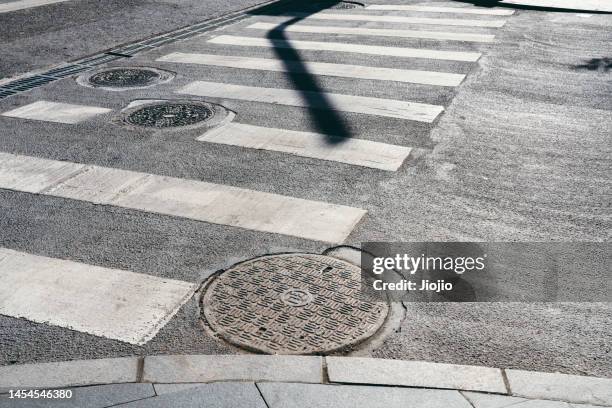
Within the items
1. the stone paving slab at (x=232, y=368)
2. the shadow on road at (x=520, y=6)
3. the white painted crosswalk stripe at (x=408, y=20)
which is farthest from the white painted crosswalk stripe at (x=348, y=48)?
the stone paving slab at (x=232, y=368)

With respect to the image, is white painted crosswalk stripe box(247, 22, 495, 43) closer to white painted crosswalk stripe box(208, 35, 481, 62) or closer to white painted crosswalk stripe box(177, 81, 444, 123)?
white painted crosswalk stripe box(208, 35, 481, 62)

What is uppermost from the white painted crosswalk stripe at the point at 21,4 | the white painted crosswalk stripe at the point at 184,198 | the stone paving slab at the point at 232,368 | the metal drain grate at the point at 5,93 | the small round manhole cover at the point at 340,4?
the white painted crosswalk stripe at the point at 21,4

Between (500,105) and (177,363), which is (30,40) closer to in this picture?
(500,105)

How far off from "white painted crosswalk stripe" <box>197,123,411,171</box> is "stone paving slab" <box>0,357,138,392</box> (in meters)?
4.04

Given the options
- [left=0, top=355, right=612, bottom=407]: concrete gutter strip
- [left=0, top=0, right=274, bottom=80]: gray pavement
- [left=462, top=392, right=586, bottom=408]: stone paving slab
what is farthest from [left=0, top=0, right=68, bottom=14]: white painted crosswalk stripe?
[left=462, top=392, right=586, bottom=408]: stone paving slab

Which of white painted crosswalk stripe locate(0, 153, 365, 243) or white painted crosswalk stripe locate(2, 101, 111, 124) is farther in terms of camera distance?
white painted crosswalk stripe locate(2, 101, 111, 124)

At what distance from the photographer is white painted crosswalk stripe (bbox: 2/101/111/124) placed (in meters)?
9.64

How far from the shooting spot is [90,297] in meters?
5.61

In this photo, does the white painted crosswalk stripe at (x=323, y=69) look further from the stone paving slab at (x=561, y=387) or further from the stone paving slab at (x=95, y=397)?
the stone paving slab at (x=95, y=397)

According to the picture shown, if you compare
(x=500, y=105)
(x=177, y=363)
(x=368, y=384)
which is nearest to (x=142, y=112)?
(x=500, y=105)

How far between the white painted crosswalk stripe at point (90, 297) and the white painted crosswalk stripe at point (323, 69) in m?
6.49

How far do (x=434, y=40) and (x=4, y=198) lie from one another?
9.13 metres

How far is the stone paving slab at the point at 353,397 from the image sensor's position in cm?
440

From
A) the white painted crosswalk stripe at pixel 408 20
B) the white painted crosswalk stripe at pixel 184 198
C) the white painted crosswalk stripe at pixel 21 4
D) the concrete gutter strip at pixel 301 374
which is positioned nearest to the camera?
the concrete gutter strip at pixel 301 374
